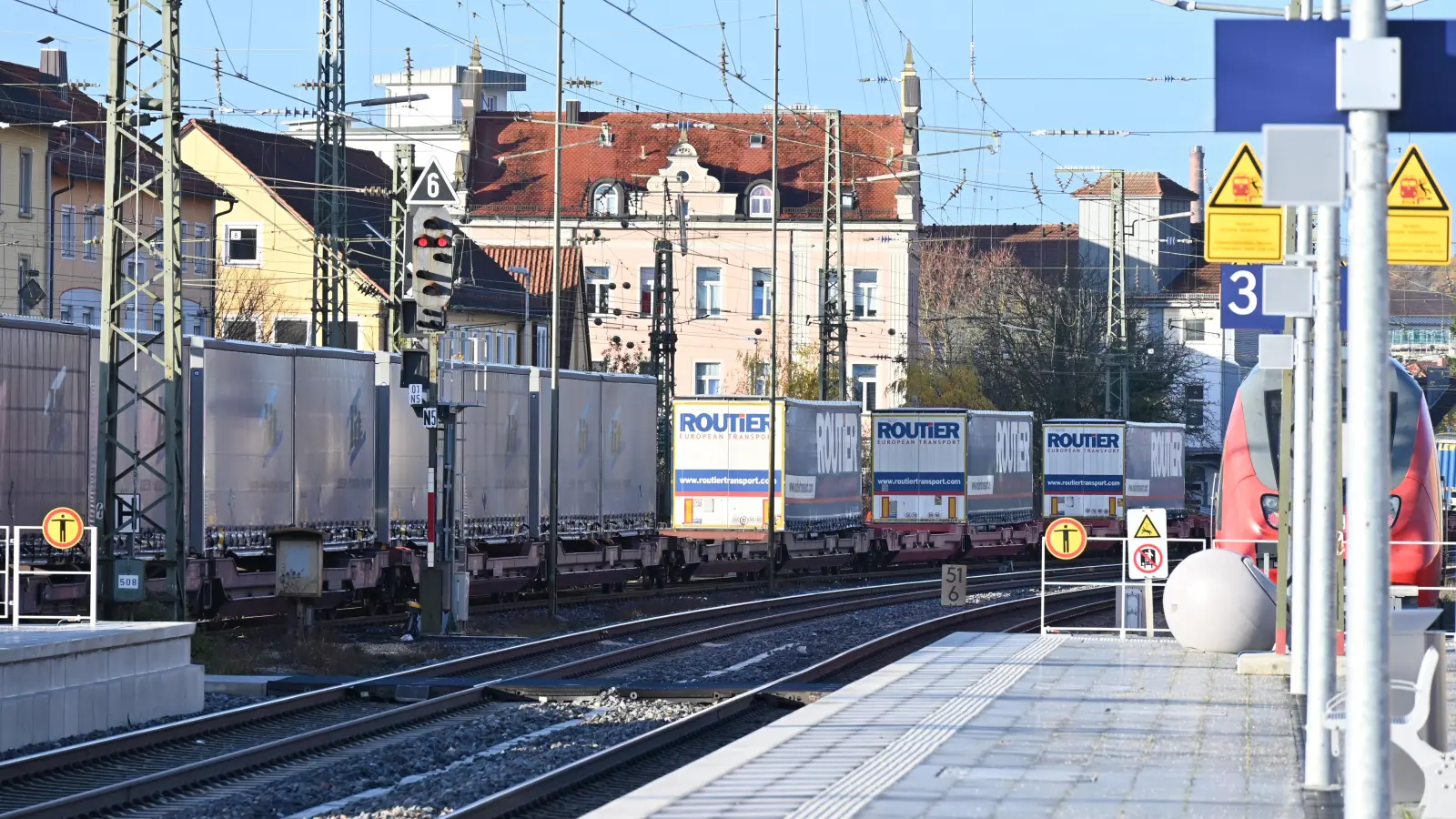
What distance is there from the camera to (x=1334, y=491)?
32.9ft

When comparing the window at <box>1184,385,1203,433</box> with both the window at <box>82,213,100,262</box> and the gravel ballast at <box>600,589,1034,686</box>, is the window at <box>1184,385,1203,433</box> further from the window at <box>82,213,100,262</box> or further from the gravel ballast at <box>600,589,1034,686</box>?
the gravel ballast at <box>600,589,1034,686</box>

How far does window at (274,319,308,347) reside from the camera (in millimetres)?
63331

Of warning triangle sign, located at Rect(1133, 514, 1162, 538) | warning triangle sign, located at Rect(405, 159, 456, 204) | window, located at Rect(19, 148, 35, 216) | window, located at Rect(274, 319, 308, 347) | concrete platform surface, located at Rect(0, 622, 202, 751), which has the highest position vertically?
window, located at Rect(19, 148, 35, 216)

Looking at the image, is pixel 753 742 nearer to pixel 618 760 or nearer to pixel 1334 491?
pixel 618 760

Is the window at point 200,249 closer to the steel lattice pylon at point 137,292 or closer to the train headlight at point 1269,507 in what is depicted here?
the steel lattice pylon at point 137,292

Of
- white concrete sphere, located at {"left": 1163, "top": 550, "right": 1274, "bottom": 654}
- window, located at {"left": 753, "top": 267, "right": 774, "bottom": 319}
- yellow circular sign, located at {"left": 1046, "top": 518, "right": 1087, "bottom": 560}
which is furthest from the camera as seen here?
window, located at {"left": 753, "top": 267, "right": 774, "bottom": 319}

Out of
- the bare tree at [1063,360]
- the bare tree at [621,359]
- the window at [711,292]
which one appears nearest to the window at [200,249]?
the bare tree at [621,359]

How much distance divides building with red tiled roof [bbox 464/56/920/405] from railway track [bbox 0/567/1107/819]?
5354cm

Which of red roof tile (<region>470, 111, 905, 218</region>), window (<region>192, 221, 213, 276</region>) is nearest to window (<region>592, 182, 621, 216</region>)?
red roof tile (<region>470, 111, 905, 218</region>)

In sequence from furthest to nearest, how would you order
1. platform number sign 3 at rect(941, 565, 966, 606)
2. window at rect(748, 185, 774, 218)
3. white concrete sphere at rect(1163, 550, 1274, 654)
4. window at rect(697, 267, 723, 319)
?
1. window at rect(748, 185, 774, 218)
2. window at rect(697, 267, 723, 319)
3. platform number sign 3 at rect(941, 565, 966, 606)
4. white concrete sphere at rect(1163, 550, 1274, 654)

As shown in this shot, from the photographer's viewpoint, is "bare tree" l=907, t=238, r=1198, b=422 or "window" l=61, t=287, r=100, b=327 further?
"bare tree" l=907, t=238, r=1198, b=422

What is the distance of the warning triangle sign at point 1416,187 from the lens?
50.2ft

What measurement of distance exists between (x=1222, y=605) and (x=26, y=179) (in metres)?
41.7

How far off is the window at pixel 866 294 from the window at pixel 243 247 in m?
26.3
